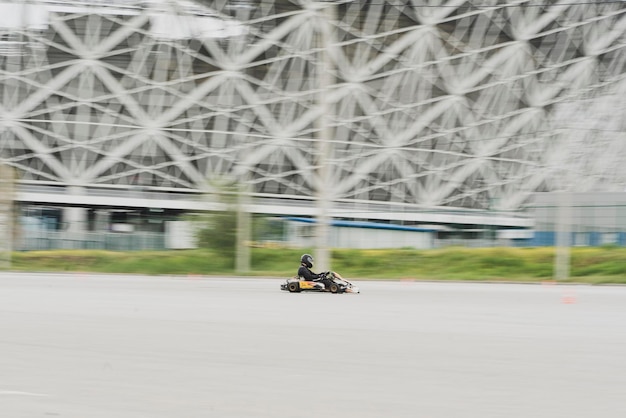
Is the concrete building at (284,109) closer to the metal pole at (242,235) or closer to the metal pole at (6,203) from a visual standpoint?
the metal pole at (6,203)

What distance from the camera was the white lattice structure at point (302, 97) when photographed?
50625 mm

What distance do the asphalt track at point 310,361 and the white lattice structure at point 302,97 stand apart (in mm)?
37160

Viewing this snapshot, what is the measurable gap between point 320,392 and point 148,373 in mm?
1546

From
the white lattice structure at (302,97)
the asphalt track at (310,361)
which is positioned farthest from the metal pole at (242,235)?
the asphalt track at (310,361)

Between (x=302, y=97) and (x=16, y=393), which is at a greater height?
(x=302, y=97)

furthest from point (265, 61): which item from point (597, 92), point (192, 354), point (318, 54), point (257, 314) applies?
point (192, 354)

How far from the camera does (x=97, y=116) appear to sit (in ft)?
168

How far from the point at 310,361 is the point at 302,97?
1823 inches

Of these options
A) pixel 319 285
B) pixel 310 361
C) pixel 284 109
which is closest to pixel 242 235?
pixel 319 285

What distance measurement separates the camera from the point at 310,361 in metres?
7.53

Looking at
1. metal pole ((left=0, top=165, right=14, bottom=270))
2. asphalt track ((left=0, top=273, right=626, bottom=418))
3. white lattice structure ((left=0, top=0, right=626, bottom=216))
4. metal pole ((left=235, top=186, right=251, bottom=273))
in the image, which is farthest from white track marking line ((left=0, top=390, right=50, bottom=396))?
white lattice structure ((left=0, top=0, right=626, bottom=216))

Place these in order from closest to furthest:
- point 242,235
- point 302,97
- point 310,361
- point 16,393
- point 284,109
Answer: point 16,393, point 310,361, point 242,235, point 284,109, point 302,97

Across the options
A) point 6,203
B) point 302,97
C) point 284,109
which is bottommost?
point 6,203

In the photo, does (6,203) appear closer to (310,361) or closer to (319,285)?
(319,285)
